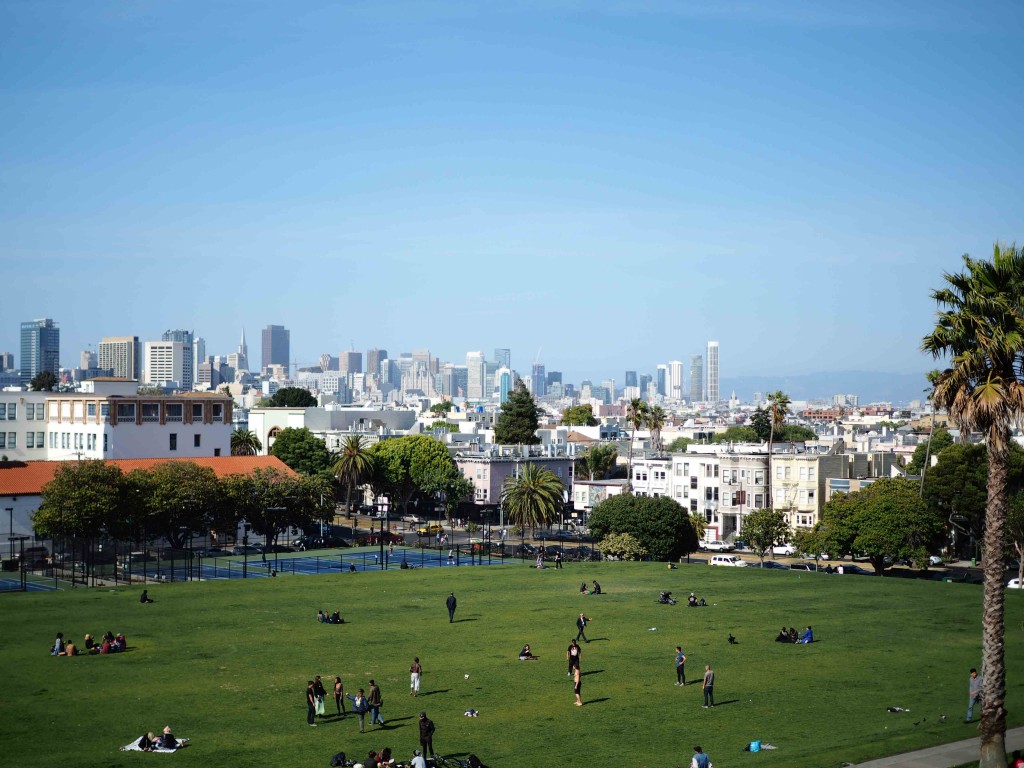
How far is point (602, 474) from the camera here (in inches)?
6895

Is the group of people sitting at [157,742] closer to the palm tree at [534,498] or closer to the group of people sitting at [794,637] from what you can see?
the group of people sitting at [794,637]

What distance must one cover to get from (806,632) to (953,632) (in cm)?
780

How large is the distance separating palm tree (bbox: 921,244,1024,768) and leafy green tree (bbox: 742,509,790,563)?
70892mm

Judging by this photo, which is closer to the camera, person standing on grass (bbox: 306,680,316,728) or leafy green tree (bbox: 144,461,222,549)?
person standing on grass (bbox: 306,680,316,728)

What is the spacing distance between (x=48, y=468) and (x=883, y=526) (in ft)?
223

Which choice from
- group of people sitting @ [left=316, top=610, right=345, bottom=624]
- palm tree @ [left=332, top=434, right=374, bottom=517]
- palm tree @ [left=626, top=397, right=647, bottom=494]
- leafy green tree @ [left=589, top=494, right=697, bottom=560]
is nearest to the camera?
group of people sitting @ [left=316, top=610, right=345, bottom=624]

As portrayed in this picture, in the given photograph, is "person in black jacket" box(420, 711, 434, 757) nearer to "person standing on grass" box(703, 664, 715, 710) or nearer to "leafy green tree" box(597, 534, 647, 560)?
"person standing on grass" box(703, 664, 715, 710)

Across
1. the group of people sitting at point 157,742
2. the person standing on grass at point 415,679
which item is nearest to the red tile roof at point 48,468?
→ the person standing on grass at point 415,679

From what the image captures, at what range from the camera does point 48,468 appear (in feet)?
328

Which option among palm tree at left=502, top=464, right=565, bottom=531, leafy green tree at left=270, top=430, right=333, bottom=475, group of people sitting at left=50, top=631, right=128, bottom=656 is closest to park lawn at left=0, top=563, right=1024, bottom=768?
group of people sitting at left=50, top=631, right=128, bottom=656

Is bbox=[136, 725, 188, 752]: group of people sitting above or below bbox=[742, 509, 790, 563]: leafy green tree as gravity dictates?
below

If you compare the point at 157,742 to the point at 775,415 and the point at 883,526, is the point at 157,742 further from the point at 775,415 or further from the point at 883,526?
the point at 775,415

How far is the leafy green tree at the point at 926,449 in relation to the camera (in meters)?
124

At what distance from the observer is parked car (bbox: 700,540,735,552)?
4582 inches
